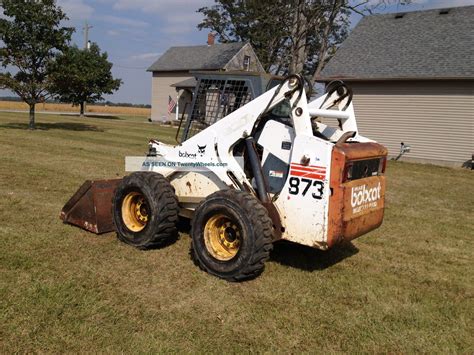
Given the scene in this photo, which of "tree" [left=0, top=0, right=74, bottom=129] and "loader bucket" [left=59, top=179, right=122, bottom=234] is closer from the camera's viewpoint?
"loader bucket" [left=59, top=179, right=122, bottom=234]

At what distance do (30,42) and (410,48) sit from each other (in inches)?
717

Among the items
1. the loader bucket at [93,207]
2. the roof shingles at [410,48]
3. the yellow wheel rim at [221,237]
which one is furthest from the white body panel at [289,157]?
the roof shingles at [410,48]

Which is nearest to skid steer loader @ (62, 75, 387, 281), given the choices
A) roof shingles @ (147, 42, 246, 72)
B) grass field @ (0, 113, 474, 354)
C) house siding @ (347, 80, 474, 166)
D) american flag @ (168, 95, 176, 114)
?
grass field @ (0, 113, 474, 354)

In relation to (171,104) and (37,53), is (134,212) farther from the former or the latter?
(171,104)

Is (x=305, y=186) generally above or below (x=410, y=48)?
below

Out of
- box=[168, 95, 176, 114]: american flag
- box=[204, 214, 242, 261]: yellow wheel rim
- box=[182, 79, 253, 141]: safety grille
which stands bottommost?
box=[204, 214, 242, 261]: yellow wheel rim

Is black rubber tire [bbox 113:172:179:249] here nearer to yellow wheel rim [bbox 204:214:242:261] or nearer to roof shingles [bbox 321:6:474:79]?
yellow wheel rim [bbox 204:214:242:261]

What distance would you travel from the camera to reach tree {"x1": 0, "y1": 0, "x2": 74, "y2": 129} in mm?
20875

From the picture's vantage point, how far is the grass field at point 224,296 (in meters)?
3.53

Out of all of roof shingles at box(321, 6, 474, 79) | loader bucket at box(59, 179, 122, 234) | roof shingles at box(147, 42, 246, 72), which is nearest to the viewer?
loader bucket at box(59, 179, 122, 234)

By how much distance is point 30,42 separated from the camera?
2112 centimetres

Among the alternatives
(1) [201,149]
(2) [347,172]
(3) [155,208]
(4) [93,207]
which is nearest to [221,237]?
(3) [155,208]

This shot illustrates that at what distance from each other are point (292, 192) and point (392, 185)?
27.4ft

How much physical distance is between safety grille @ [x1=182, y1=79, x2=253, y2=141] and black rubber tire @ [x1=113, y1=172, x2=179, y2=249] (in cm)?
87
